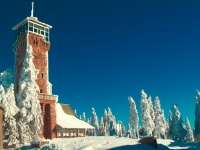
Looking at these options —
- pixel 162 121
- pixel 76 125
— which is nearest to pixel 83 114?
pixel 162 121

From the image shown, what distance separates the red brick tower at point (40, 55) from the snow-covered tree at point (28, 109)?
663cm

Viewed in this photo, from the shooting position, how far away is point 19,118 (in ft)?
112

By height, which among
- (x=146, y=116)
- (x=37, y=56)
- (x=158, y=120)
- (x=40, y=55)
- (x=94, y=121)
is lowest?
(x=94, y=121)

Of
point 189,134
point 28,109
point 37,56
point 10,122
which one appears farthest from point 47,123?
point 189,134

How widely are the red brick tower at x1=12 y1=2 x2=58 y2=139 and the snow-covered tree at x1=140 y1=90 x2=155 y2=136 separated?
2857 cm

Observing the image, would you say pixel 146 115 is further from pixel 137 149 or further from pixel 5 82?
pixel 137 149

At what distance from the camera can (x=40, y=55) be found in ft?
149

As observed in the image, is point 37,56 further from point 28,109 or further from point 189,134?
point 189,134

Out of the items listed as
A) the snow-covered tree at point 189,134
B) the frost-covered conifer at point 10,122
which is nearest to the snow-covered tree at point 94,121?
the snow-covered tree at point 189,134

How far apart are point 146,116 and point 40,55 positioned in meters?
33.0

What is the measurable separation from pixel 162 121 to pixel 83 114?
47.4 metres

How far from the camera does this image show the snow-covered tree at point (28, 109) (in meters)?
33.1

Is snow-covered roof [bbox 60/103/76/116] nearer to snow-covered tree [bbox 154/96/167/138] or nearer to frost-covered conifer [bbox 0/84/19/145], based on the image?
frost-covered conifer [bbox 0/84/19/145]

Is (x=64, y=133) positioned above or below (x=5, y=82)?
below
